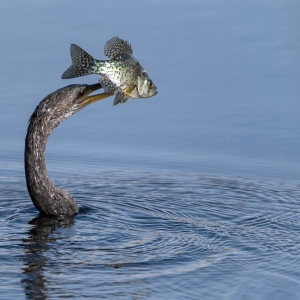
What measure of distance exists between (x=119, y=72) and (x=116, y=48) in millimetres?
219

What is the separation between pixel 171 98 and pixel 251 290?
4.78 meters

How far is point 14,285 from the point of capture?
7082mm

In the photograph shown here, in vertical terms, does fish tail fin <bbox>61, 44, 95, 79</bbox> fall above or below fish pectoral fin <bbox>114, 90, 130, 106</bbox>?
above

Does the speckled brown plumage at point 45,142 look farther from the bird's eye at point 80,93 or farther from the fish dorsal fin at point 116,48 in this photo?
the fish dorsal fin at point 116,48

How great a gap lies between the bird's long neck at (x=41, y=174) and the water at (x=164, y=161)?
11cm

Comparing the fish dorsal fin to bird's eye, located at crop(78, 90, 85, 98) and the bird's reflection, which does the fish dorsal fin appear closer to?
bird's eye, located at crop(78, 90, 85, 98)

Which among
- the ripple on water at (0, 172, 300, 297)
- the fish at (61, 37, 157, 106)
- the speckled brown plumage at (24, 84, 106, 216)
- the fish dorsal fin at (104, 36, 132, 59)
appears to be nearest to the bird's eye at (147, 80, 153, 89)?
the fish at (61, 37, 157, 106)

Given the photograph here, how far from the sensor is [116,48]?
8.68 metres

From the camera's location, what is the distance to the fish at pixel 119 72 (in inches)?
337

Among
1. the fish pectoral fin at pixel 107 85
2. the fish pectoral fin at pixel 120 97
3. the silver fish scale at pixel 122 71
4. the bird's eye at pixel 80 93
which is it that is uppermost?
the silver fish scale at pixel 122 71

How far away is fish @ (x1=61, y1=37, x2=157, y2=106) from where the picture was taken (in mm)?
8555

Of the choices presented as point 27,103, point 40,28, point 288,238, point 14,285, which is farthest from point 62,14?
point 14,285

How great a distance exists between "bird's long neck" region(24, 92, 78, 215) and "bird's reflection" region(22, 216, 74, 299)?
0.29 feet

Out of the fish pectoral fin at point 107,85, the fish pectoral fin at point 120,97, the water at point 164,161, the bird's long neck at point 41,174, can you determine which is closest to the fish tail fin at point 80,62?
the fish pectoral fin at point 107,85
